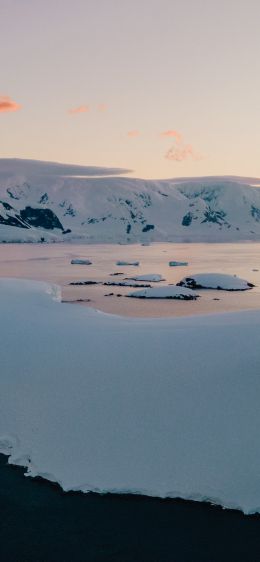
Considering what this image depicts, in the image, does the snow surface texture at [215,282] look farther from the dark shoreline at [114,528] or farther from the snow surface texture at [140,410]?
the dark shoreline at [114,528]

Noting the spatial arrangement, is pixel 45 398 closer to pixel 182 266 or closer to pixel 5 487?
pixel 5 487

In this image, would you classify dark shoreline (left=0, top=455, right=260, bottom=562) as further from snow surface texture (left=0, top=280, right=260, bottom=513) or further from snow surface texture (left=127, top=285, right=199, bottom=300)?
snow surface texture (left=127, top=285, right=199, bottom=300)

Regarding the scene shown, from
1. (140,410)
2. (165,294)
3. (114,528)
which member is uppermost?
(165,294)

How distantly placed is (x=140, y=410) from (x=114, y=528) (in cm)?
269

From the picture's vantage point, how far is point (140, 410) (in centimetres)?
1083

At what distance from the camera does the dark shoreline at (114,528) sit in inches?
307

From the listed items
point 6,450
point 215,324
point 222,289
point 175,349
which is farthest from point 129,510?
point 222,289

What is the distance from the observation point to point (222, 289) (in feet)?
120

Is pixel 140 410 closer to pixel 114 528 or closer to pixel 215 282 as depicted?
pixel 114 528

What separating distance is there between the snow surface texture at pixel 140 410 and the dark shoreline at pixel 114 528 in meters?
0.25

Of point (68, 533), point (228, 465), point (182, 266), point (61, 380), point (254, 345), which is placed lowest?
point (68, 533)

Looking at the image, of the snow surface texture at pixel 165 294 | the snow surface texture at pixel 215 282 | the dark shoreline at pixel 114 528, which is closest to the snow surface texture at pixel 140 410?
the dark shoreline at pixel 114 528

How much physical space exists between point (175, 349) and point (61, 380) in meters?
2.58

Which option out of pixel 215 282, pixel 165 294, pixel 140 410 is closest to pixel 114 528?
pixel 140 410
